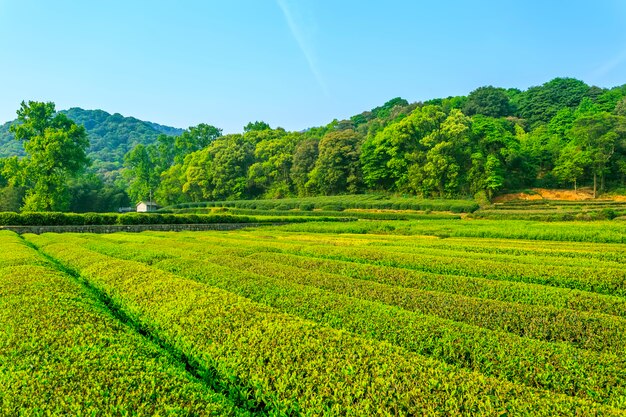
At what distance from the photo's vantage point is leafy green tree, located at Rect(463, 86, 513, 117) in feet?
277

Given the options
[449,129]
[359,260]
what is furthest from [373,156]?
[359,260]

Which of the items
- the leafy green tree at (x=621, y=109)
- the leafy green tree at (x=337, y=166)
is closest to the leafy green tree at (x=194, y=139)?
the leafy green tree at (x=337, y=166)

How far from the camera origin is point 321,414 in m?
3.29

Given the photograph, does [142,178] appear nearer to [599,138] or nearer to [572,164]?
[572,164]

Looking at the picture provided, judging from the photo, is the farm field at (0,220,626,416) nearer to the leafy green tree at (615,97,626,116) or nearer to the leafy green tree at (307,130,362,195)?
the leafy green tree at (307,130,362,195)

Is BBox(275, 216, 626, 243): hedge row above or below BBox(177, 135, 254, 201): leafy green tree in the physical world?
below

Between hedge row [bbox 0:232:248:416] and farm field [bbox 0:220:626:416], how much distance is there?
0.06ft

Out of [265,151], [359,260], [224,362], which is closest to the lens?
[224,362]

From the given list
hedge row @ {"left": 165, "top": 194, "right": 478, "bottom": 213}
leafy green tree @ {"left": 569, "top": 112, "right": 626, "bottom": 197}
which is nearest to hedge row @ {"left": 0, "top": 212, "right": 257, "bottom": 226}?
hedge row @ {"left": 165, "top": 194, "right": 478, "bottom": 213}

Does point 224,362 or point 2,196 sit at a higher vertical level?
point 2,196

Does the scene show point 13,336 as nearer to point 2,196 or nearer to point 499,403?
point 499,403

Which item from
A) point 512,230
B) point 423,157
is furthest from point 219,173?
point 512,230

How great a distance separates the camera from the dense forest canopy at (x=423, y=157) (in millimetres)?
53781

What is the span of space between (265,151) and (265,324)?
79.1 m
